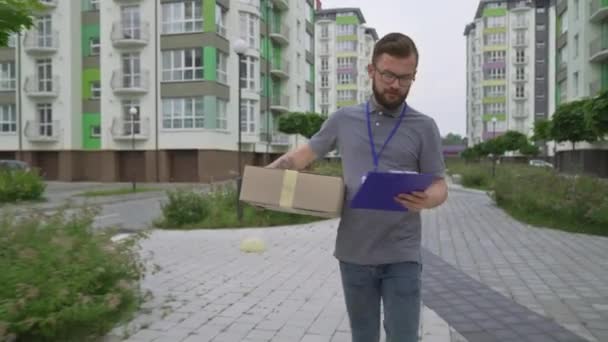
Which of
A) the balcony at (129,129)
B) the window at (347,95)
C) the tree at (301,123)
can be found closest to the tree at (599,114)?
the tree at (301,123)

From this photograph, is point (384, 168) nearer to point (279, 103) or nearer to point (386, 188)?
point (386, 188)

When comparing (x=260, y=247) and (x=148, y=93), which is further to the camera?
(x=148, y=93)

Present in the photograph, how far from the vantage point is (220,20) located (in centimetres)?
3803

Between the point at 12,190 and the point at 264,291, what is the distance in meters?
17.4

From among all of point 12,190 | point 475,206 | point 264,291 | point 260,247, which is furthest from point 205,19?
point 264,291

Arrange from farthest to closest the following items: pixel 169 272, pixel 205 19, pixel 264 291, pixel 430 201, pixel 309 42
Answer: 1. pixel 309 42
2. pixel 205 19
3. pixel 169 272
4. pixel 264 291
5. pixel 430 201

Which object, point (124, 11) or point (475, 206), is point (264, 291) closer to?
point (475, 206)

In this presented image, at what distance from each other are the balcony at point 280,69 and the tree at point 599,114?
1477 inches

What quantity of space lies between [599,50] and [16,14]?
3689cm

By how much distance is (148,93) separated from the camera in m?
37.8

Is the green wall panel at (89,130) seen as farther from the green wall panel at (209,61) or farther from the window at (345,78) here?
the window at (345,78)

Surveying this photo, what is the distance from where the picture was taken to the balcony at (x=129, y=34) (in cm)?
3747

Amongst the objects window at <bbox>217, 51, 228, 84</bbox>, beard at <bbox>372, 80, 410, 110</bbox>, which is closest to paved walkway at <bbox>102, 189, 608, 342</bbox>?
beard at <bbox>372, 80, 410, 110</bbox>

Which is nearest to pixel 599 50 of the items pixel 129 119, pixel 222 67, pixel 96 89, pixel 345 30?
pixel 222 67
